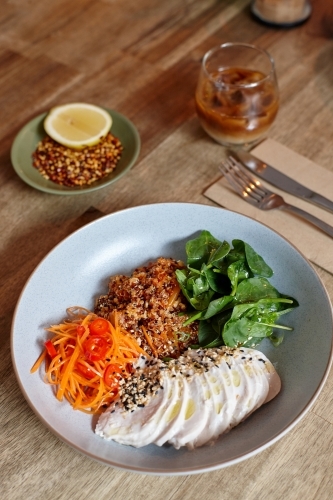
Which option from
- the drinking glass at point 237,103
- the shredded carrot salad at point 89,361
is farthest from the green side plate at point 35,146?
the shredded carrot salad at point 89,361

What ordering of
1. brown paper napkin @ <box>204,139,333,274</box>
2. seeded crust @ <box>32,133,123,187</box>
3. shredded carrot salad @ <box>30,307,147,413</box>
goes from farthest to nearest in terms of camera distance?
seeded crust @ <box>32,133,123,187</box>, brown paper napkin @ <box>204,139,333,274</box>, shredded carrot salad @ <box>30,307,147,413</box>

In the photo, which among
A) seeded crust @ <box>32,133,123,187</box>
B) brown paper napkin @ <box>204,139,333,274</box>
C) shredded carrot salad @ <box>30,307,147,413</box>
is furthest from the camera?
seeded crust @ <box>32,133,123,187</box>

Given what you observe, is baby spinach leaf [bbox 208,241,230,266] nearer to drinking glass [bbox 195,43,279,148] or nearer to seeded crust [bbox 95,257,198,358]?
seeded crust [bbox 95,257,198,358]

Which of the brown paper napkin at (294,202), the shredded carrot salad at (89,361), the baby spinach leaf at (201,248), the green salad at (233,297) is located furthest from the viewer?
the brown paper napkin at (294,202)

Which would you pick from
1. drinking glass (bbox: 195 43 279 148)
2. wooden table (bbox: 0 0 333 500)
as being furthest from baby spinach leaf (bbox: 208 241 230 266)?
drinking glass (bbox: 195 43 279 148)

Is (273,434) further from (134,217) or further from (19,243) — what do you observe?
(19,243)

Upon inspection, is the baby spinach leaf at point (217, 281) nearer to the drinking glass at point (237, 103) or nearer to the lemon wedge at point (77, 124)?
the drinking glass at point (237, 103)

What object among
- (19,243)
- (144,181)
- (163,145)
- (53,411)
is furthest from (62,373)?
(163,145)

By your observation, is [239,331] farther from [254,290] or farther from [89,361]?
[89,361]
